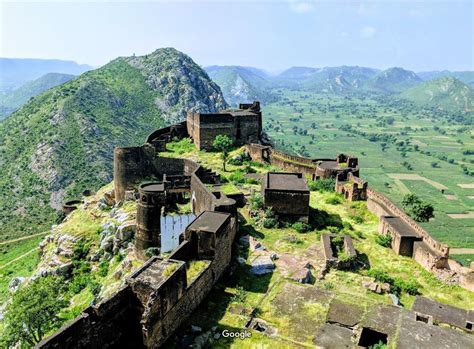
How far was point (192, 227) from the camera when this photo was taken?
66.7 ft

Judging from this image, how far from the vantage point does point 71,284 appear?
3173cm

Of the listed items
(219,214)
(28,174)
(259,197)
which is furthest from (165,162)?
(28,174)

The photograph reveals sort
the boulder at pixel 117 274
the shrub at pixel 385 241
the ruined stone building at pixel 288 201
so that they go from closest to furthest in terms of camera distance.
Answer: the shrub at pixel 385 241, the ruined stone building at pixel 288 201, the boulder at pixel 117 274

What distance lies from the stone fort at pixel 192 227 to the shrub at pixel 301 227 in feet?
2.09

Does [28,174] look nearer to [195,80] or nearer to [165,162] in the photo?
[165,162]

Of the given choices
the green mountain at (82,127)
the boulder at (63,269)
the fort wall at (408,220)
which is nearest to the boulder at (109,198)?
the boulder at (63,269)

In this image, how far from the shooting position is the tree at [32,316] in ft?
79.3

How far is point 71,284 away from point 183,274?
61.3ft

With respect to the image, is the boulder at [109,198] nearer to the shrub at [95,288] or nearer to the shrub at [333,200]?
the shrub at [95,288]

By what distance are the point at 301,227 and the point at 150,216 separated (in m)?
10.3

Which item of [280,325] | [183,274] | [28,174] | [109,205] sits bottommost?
[28,174]

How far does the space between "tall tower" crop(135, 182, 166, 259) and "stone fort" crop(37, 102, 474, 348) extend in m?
0.07

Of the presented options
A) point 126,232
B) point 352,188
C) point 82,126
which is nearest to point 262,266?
point 126,232

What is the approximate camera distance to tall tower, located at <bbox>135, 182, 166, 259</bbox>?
92.6ft
